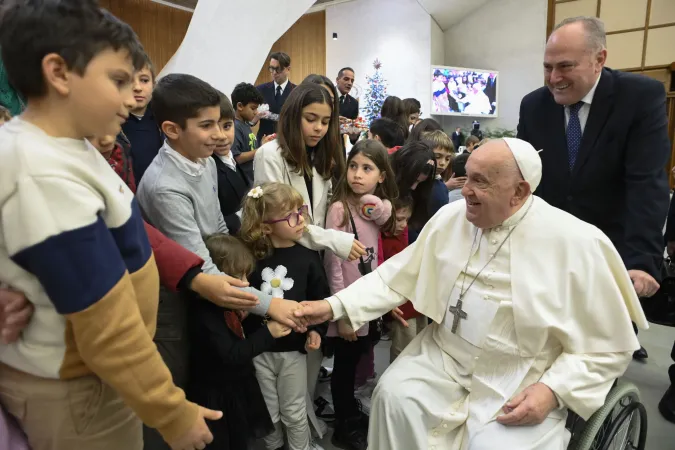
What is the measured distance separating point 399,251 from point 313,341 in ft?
3.14

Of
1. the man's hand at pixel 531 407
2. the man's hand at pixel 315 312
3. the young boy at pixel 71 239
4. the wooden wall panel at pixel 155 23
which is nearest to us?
the young boy at pixel 71 239

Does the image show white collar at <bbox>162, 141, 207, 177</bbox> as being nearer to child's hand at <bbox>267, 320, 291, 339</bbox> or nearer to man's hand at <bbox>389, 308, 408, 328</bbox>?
child's hand at <bbox>267, 320, 291, 339</bbox>

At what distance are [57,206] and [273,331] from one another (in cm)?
121

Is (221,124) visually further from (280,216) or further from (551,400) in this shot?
(551,400)

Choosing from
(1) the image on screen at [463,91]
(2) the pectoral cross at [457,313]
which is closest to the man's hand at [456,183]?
(2) the pectoral cross at [457,313]

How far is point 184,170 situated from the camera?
184 centimetres

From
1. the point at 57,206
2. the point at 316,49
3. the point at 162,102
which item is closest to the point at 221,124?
the point at 162,102

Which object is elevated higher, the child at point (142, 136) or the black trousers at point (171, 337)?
the child at point (142, 136)

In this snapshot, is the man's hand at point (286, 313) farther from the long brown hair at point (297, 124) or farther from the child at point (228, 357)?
the long brown hair at point (297, 124)

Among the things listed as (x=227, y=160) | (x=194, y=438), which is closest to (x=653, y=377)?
(x=227, y=160)

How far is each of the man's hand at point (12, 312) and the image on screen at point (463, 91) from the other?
37.6 ft

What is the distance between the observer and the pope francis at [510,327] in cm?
164

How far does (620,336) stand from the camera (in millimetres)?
1718

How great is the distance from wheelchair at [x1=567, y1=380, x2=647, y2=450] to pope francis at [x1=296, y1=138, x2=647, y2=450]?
0.05 m
